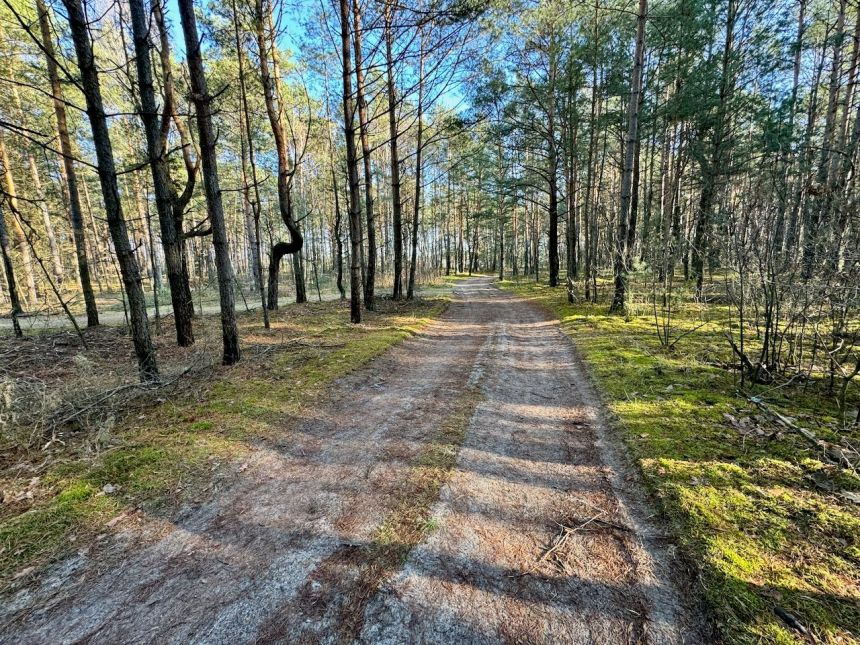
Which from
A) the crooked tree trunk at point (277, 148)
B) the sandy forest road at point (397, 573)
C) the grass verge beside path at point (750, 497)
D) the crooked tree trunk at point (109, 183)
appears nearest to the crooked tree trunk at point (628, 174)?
the grass verge beside path at point (750, 497)

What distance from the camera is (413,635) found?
1853 mm

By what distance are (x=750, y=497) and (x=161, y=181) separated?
33.7ft

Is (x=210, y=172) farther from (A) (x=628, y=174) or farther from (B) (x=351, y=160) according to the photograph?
(A) (x=628, y=174)

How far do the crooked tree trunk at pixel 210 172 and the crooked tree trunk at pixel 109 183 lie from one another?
122 centimetres

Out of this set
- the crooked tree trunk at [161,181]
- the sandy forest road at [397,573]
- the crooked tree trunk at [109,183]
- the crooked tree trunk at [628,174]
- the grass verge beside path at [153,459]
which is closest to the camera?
the sandy forest road at [397,573]

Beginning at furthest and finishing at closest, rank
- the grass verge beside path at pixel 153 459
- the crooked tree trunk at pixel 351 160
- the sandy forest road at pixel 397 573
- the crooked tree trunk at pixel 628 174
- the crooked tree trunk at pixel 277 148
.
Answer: the crooked tree trunk at pixel 628 174 → the crooked tree trunk at pixel 277 148 → the crooked tree trunk at pixel 351 160 → the grass verge beside path at pixel 153 459 → the sandy forest road at pixel 397 573

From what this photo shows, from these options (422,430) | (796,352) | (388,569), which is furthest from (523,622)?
(796,352)

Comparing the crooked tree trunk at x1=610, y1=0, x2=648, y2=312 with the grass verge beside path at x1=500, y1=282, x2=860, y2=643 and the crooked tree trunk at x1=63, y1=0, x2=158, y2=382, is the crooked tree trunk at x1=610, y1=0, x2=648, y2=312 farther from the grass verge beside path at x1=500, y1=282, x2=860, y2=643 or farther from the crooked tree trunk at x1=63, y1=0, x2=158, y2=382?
the crooked tree trunk at x1=63, y1=0, x2=158, y2=382

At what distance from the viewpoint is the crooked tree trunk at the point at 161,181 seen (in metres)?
5.20

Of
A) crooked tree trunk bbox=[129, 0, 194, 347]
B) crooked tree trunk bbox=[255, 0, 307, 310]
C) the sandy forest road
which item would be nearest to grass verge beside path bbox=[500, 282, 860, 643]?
the sandy forest road

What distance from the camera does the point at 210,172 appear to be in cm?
602

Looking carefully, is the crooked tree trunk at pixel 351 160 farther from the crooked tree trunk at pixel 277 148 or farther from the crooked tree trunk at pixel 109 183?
the crooked tree trunk at pixel 109 183

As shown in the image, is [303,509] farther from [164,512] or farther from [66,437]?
[66,437]

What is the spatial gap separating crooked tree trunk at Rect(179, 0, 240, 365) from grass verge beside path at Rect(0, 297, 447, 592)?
729 millimetres
